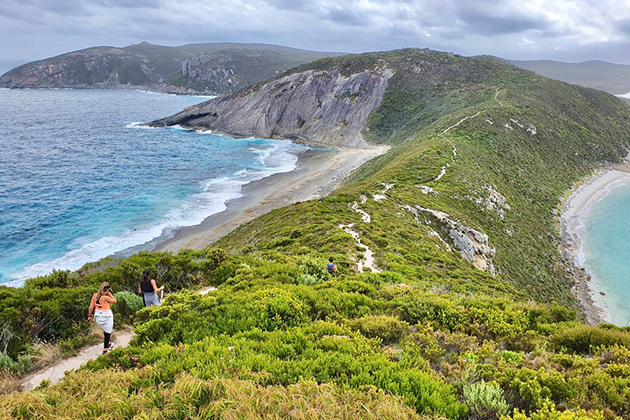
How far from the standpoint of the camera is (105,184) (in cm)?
5922

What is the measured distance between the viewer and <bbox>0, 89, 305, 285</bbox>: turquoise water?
37.9 metres

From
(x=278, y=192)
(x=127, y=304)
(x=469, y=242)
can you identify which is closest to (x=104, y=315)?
(x=127, y=304)

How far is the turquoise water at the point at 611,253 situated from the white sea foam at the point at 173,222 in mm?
44162

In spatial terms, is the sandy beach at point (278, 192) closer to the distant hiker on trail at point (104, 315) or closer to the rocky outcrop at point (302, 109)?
the rocky outcrop at point (302, 109)

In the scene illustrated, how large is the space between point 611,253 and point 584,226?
8.17 m

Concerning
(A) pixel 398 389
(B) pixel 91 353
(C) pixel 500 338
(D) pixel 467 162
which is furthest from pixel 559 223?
(B) pixel 91 353

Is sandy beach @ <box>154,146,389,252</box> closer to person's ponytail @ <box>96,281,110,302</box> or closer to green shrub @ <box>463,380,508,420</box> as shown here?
person's ponytail @ <box>96,281,110,302</box>

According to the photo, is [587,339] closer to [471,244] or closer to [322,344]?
[322,344]

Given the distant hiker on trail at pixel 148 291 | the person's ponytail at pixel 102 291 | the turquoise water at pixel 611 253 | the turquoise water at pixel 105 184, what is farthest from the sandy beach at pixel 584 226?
the turquoise water at pixel 105 184

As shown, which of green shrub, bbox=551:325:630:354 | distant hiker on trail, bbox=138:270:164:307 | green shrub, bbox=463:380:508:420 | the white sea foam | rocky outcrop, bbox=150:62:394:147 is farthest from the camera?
rocky outcrop, bbox=150:62:394:147

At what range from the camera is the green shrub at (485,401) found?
233 inches

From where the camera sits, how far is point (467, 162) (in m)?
48.1

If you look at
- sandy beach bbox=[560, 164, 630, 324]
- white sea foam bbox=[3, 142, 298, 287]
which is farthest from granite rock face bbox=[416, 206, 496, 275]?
white sea foam bbox=[3, 142, 298, 287]

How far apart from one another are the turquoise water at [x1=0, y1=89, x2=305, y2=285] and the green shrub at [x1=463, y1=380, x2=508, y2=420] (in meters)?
37.2
